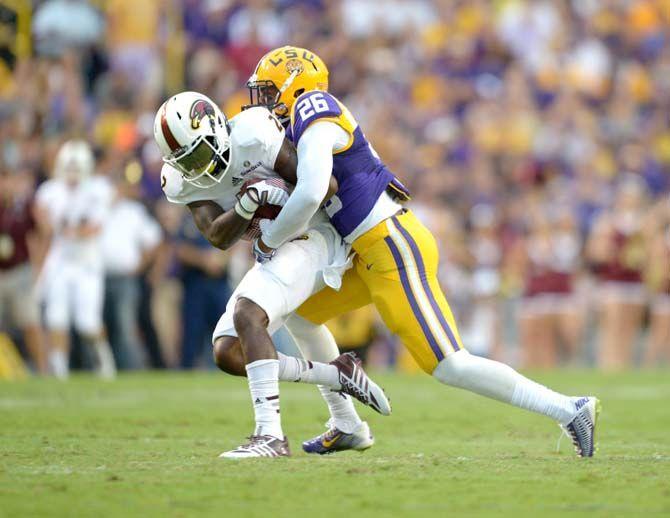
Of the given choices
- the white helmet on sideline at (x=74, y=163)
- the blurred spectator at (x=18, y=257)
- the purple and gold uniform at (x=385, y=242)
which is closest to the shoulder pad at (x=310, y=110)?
the purple and gold uniform at (x=385, y=242)

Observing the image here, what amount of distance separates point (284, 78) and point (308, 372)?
4.42ft

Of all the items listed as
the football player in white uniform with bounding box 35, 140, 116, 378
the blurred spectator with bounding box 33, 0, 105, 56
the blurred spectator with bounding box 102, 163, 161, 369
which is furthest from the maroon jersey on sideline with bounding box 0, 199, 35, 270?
the blurred spectator with bounding box 33, 0, 105, 56

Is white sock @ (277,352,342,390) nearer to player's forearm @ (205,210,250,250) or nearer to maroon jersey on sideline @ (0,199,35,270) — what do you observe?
player's forearm @ (205,210,250,250)

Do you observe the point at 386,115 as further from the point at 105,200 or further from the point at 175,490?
the point at 175,490

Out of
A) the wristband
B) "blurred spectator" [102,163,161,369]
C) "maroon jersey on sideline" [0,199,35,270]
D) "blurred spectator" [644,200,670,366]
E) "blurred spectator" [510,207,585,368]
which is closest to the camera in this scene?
the wristband

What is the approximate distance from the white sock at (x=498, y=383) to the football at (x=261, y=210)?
0.99 m

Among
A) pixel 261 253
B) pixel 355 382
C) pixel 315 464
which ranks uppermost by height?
pixel 261 253

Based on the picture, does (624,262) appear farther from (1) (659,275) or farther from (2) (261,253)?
(2) (261,253)

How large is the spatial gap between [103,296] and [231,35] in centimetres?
351

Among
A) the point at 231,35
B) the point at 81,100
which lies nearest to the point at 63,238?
the point at 81,100

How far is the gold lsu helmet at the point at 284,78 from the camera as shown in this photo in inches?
238

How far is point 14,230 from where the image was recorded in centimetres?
1200

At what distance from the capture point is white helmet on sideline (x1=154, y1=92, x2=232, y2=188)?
5.64 metres

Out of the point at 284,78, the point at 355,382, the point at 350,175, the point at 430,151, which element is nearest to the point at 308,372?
the point at 355,382
